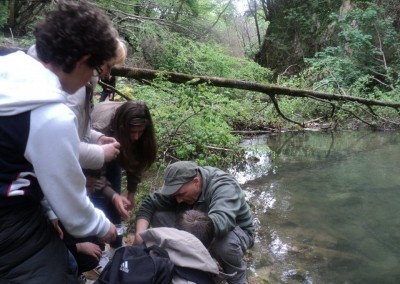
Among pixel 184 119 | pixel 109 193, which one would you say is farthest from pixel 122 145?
pixel 184 119

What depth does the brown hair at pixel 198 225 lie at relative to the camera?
7.85 feet

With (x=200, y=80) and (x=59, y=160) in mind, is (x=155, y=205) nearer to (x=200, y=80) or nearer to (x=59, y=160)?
(x=59, y=160)

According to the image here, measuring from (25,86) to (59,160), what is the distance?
23 centimetres

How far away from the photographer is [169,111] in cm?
512

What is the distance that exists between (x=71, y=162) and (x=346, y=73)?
1383 centimetres

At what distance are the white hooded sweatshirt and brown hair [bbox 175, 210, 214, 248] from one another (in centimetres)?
114

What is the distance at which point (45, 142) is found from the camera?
3.80 feet

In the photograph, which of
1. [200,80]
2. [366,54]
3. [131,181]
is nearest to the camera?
[131,181]

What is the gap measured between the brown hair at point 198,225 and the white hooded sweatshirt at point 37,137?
114cm

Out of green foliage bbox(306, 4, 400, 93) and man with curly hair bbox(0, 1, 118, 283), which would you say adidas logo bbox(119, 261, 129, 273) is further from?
green foliage bbox(306, 4, 400, 93)

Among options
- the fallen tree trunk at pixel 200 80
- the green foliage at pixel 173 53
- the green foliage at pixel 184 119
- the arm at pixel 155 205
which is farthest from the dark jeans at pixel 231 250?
the green foliage at pixel 173 53

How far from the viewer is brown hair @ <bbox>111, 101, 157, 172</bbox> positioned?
268cm

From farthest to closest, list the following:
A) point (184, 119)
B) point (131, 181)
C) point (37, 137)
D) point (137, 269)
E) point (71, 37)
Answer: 1. point (184, 119)
2. point (131, 181)
3. point (137, 269)
4. point (71, 37)
5. point (37, 137)

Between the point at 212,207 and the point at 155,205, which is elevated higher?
the point at 212,207
